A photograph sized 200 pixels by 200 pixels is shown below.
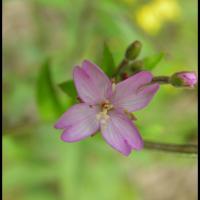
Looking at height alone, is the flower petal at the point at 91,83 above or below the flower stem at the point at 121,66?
below

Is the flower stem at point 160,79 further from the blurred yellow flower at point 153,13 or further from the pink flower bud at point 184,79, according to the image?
the blurred yellow flower at point 153,13

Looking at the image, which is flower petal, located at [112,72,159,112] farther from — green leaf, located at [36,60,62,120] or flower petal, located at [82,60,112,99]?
green leaf, located at [36,60,62,120]

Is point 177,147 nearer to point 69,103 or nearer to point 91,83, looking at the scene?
point 91,83

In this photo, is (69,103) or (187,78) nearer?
(187,78)

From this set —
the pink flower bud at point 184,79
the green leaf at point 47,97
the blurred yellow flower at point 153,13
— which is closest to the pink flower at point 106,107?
the pink flower bud at point 184,79

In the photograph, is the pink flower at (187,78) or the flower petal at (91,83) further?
the pink flower at (187,78)

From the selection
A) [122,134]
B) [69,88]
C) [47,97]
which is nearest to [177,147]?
[122,134]

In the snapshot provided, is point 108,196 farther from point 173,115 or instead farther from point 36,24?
point 36,24

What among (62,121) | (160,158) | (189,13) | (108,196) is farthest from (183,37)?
(62,121)
